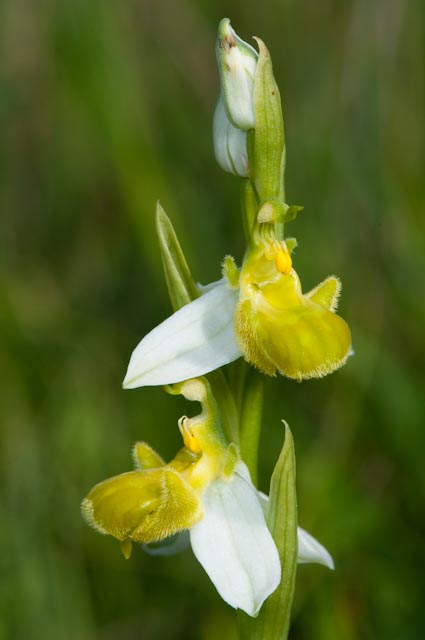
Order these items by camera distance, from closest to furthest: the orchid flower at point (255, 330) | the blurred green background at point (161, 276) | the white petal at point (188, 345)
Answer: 1. the orchid flower at point (255, 330)
2. the white petal at point (188, 345)
3. the blurred green background at point (161, 276)

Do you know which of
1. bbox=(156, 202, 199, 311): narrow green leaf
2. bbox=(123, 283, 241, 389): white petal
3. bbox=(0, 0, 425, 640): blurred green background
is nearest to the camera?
bbox=(123, 283, 241, 389): white petal

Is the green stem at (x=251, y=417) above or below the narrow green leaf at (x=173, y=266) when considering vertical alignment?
below

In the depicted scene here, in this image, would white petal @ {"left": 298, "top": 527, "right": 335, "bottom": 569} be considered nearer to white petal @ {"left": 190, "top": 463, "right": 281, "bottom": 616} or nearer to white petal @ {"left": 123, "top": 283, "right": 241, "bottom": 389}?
white petal @ {"left": 190, "top": 463, "right": 281, "bottom": 616}

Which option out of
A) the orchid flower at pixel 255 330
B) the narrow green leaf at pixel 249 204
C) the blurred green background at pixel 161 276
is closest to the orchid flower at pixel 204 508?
the orchid flower at pixel 255 330

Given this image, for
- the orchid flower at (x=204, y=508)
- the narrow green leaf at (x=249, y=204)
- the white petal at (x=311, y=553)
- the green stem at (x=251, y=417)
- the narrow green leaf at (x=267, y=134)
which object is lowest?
the white petal at (x=311, y=553)

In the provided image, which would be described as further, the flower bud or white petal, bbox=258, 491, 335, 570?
white petal, bbox=258, 491, 335, 570

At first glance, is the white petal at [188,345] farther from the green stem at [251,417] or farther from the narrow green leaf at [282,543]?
the narrow green leaf at [282,543]

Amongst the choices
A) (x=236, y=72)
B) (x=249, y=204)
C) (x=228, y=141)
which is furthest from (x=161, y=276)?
(x=236, y=72)

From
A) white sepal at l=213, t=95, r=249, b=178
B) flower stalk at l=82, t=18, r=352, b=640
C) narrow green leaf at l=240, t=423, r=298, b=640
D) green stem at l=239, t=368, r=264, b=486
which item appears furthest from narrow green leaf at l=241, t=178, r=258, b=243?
narrow green leaf at l=240, t=423, r=298, b=640
